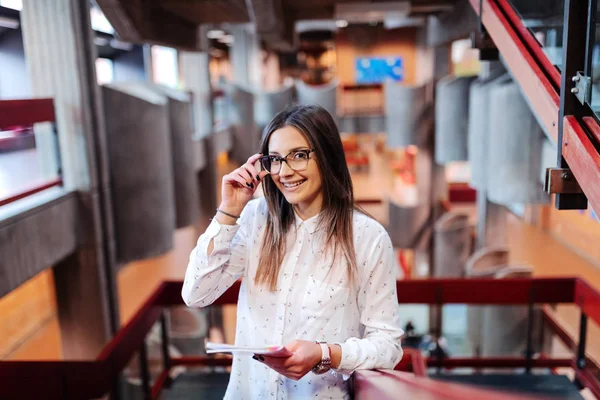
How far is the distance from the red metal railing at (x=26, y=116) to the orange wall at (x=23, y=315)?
0.78 metres

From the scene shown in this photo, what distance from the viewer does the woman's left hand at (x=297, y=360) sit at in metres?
1.46

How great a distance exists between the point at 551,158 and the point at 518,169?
1.99 ft

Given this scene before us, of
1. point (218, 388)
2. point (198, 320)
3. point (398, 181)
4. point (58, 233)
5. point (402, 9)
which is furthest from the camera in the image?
point (398, 181)

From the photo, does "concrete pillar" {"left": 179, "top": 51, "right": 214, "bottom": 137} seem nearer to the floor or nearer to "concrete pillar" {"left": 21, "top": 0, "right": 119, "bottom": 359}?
the floor

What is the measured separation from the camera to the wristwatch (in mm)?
1528

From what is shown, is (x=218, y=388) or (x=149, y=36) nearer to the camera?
(x=218, y=388)

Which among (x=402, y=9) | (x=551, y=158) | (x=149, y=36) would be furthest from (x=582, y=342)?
(x=402, y=9)

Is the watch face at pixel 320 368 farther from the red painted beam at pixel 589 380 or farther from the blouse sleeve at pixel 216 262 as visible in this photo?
the red painted beam at pixel 589 380

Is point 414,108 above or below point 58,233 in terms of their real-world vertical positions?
above

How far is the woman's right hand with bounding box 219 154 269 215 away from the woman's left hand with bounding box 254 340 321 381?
18.2 inches

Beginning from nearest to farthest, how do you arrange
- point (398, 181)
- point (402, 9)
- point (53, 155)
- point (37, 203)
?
point (37, 203)
point (53, 155)
point (402, 9)
point (398, 181)

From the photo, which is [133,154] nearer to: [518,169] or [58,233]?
[58,233]

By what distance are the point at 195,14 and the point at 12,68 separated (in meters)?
1.90

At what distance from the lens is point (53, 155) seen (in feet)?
14.9
